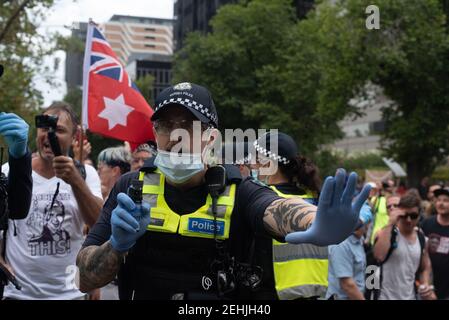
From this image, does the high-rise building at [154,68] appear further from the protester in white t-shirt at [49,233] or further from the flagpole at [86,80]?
the protester in white t-shirt at [49,233]

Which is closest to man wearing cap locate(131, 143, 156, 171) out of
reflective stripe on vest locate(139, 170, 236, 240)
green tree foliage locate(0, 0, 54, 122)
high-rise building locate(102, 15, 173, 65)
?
reflective stripe on vest locate(139, 170, 236, 240)

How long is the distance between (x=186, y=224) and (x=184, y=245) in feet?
0.28

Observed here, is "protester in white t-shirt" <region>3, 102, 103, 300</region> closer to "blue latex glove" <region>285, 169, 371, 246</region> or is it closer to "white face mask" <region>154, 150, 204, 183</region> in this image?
"white face mask" <region>154, 150, 204, 183</region>

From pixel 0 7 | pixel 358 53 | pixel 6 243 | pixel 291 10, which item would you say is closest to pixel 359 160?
pixel 291 10

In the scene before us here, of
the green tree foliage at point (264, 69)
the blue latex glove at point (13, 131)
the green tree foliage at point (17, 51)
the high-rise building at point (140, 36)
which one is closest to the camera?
the blue latex glove at point (13, 131)

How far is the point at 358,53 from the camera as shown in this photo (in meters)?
22.7

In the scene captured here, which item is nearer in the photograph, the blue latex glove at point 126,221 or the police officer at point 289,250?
the blue latex glove at point 126,221

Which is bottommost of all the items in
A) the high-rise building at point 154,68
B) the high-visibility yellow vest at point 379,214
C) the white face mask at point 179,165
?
the high-visibility yellow vest at point 379,214

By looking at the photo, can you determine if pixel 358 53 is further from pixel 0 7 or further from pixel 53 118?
pixel 53 118

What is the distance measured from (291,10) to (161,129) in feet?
111

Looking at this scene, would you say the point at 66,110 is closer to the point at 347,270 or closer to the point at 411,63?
the point at 347,270

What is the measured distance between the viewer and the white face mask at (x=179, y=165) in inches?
100

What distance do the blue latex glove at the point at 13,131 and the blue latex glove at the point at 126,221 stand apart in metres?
0.99

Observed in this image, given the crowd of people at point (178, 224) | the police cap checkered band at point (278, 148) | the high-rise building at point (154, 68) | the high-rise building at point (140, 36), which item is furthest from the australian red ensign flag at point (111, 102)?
the high-rise building at point (140, 36)
